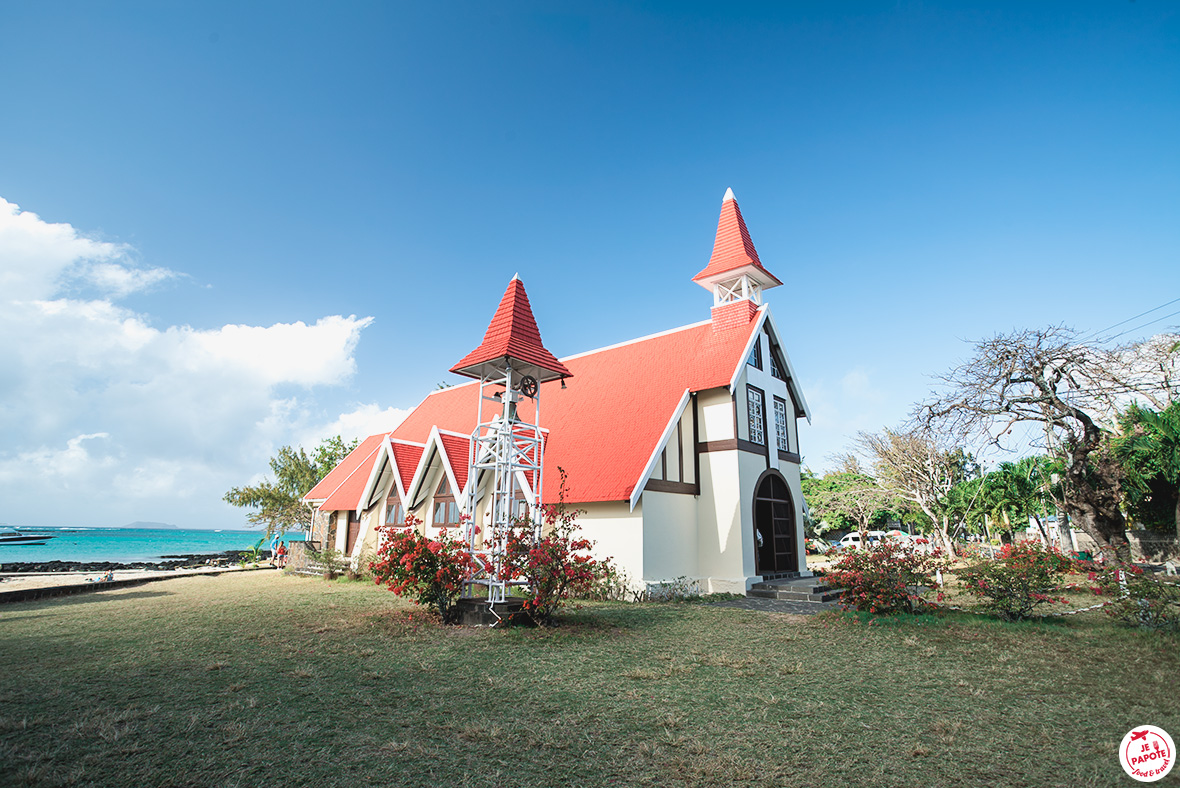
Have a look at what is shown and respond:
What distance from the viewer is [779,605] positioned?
507 inches

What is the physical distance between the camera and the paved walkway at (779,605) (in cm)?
1197

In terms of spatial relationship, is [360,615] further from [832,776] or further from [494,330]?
[832,776]

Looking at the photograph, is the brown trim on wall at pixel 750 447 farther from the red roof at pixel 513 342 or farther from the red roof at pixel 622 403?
the red roof at pixel 513 342

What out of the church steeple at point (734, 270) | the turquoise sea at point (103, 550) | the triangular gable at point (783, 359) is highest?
the church steeple at point (734, 270)

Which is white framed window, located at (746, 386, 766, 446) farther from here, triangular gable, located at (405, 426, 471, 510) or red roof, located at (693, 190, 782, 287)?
triangular gable, located at (405, 426, 471, 510)

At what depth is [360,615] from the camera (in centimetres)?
1061

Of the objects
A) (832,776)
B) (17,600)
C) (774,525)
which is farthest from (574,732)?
(17,600)

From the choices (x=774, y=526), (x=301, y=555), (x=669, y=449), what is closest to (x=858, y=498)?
(x=774, y=526)

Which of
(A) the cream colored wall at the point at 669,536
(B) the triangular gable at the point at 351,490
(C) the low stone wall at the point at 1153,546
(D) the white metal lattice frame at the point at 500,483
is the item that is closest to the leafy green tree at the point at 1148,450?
(C) the low stone wall at the point at 1153,546

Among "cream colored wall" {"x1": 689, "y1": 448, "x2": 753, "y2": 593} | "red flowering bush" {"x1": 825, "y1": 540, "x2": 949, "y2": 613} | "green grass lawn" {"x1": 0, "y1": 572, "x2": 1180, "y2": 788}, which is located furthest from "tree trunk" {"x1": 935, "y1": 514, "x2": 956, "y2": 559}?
"green grass lawn" {"x1": 0, "y1": 572, "x2": 1180, "y2": 788}

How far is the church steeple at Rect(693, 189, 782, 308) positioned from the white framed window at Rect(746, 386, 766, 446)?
286 centimetres

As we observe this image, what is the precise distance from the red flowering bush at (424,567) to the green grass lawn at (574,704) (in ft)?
1.95

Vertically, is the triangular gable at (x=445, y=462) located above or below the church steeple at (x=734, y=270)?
below

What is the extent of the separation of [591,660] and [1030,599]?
25.6 feet
